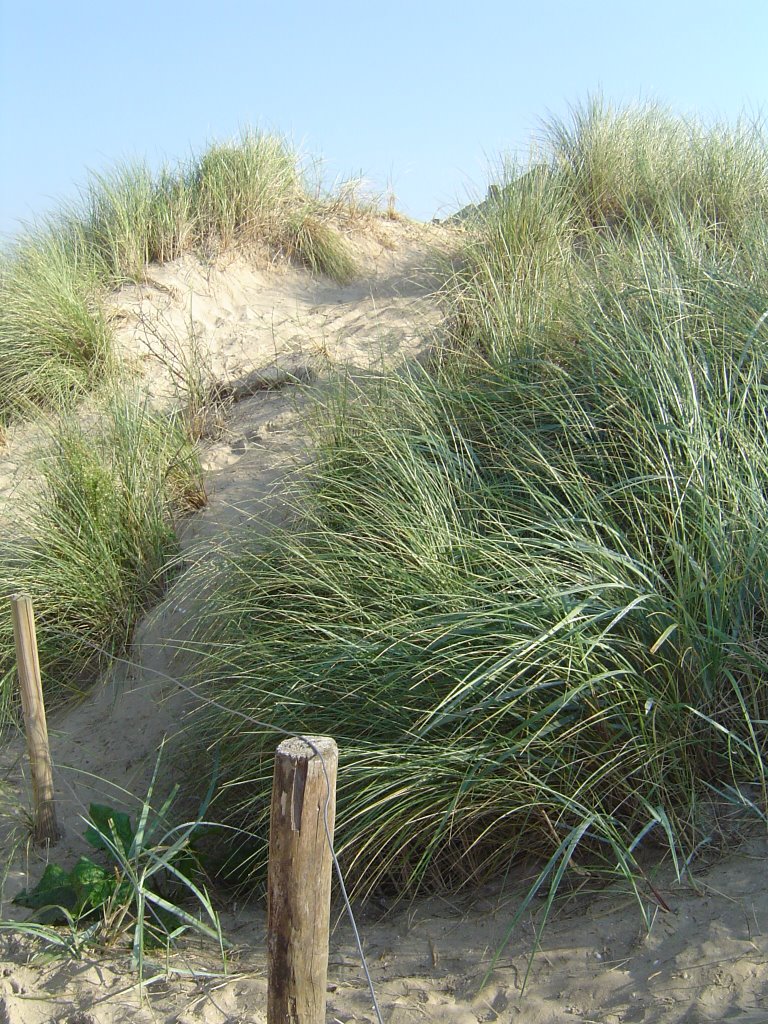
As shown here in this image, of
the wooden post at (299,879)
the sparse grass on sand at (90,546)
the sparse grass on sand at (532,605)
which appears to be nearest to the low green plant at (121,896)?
the sparse grass on sand at (532,605)

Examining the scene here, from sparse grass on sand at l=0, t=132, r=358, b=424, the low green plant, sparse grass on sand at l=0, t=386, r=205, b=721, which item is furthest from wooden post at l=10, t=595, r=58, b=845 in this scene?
sparse grass on sand at l=0, t=132, r=358, b=424

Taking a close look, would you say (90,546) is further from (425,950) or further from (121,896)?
(425,950)

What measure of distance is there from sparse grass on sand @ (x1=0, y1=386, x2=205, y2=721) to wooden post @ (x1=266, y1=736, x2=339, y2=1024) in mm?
2067

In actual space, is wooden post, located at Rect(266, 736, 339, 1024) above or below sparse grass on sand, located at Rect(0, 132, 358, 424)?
below

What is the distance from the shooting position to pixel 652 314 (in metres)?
3.40

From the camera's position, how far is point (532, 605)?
2.34m

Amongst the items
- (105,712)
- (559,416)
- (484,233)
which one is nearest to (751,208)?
(484,233)

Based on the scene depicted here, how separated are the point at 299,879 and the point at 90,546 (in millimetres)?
2510

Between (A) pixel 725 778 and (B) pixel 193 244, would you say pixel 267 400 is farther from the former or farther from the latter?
(A) pixel 725 778

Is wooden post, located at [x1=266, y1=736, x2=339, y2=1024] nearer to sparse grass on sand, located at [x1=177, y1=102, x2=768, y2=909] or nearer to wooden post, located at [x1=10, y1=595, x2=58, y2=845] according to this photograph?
sparse grass on sand, located at [x1=177, y1=102, x2=768, y2=909]

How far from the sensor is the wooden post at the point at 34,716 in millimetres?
2803

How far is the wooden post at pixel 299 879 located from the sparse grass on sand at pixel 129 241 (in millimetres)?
4314

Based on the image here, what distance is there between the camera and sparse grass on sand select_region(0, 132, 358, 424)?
550 centimetres

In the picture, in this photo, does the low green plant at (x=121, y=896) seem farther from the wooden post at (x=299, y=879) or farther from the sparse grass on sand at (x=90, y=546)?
the sparse grass on sand at (x=90, y=546)
